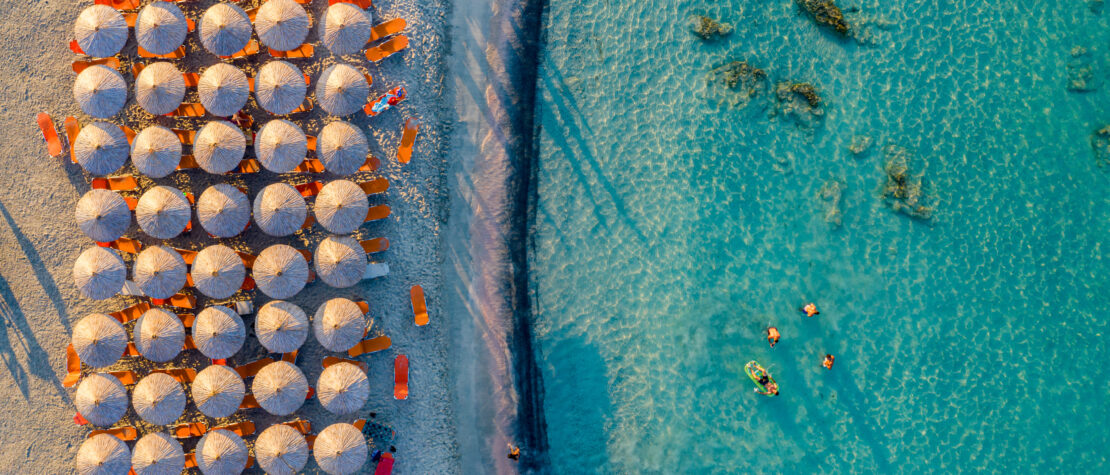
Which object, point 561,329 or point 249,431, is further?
point 561,329

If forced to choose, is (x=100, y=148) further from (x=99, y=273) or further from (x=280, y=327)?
(x=280, y=327)

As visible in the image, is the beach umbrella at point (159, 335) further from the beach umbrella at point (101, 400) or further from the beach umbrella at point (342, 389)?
the beach umbrella at point (342, 389)

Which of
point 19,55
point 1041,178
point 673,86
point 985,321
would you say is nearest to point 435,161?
point 673,86

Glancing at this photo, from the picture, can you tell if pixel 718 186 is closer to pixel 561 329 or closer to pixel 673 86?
pixel 673 86

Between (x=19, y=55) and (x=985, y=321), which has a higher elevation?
(x=19, y=55)

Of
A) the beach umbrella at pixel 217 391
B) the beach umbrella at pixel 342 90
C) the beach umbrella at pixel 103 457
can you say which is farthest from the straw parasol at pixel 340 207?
the beach umbrella at pixel 103 457

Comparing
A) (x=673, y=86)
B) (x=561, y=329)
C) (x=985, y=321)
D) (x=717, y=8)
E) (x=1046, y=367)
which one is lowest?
(x=1046, y=367)

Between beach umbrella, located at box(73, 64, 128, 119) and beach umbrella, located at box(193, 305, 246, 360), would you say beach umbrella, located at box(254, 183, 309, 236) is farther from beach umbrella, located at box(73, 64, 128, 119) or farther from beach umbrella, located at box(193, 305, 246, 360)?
beach umbrella, located at box(73, 64, 128, 119)
